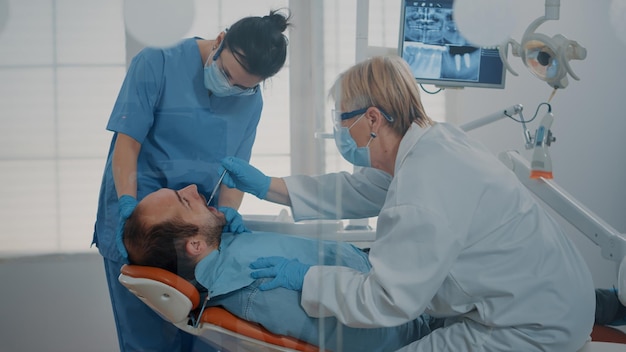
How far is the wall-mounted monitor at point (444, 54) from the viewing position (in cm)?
179

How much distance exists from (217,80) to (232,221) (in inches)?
13.2

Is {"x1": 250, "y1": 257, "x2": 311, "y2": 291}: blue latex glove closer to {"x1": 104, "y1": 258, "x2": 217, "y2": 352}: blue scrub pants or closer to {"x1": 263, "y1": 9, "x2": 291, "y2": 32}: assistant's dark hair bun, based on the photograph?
{"x1": 104, "y1": 258, "x2": 217, "y2": 352}: blue scrub pants

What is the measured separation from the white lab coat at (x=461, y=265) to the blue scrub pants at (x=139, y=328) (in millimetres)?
352

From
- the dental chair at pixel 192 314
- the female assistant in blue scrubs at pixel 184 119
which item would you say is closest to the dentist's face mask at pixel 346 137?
the female assistant in blue scrubs at pixel 184 119

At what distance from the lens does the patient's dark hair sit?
1370 mm

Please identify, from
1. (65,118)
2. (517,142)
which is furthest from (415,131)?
(517,142)

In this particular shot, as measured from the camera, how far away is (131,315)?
1.44 metres

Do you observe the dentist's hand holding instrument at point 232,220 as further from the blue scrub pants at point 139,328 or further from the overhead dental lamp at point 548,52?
the overhead dental lamp at point 548,52

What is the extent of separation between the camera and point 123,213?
4.52 feet

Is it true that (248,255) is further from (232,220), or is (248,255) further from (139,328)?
(139,328)

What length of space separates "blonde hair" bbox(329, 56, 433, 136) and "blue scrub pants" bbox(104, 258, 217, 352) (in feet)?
2.20

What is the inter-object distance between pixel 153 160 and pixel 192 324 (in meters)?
0.39

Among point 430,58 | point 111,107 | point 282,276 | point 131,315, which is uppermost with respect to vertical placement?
point 430,58

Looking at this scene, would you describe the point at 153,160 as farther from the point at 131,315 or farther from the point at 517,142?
the point at 517,142
